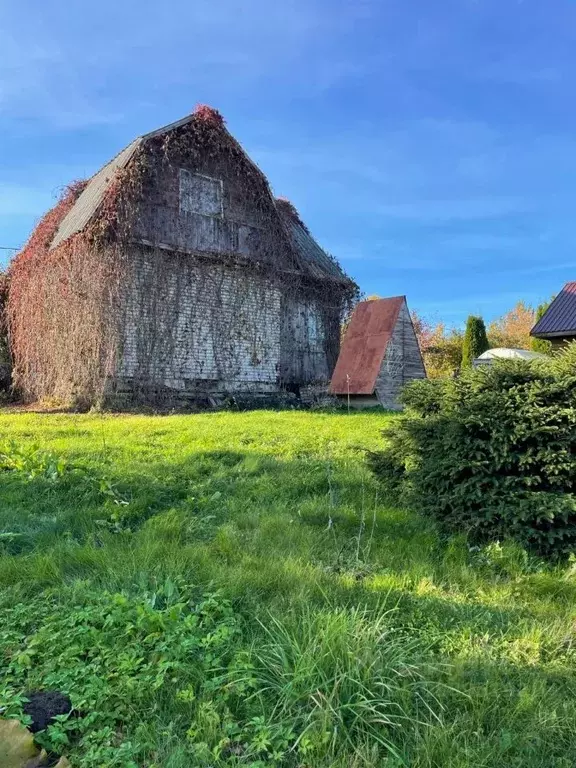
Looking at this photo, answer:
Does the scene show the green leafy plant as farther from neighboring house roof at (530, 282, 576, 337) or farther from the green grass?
neighboring house roof at (530, 282, 576, 337)

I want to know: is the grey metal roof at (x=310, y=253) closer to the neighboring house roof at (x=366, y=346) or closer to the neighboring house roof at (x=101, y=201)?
the neighboring house roof at (x=101, y=201)

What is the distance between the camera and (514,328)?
36.6 metres

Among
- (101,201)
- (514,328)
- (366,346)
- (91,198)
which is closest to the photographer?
(101,201)

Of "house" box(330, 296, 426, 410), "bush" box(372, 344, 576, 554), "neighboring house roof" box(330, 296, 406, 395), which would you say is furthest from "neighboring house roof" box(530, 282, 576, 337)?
"bush" box(372, 344, 576, 554)

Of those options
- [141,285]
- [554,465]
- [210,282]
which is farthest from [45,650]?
[210,282]

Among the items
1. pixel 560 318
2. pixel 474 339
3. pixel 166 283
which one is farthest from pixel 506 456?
pixel 474 339

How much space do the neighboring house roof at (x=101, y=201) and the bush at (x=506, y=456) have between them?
476 inches

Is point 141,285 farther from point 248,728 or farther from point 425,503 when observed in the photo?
point 248,728

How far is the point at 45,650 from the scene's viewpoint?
2.52 metres

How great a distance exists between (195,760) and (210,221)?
15349 mm

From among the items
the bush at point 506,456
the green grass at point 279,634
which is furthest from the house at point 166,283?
the bush at point 506,456

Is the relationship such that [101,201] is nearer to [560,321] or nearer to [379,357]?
[379,357]

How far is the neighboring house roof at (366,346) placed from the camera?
15.7m

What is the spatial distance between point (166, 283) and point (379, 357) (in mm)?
6404
